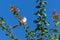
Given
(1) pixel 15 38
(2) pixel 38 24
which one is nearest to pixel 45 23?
(2) pixel 38 24

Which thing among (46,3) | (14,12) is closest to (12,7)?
(14,12)

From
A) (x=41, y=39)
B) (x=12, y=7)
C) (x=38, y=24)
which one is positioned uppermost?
(x=12, y=7)

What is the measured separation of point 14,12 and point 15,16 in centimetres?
9

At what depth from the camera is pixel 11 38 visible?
504 centimetres

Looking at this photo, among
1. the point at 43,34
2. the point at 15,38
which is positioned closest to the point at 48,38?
the point at 43,34

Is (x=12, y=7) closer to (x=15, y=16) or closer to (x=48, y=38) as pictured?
(x=15, y=16)

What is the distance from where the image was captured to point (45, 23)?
497 cm

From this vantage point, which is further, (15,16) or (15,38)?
(15,16)

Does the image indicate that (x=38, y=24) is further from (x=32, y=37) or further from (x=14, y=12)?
(x=14, y=12)

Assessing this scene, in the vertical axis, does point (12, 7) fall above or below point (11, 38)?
above

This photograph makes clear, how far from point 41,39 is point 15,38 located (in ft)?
1.58

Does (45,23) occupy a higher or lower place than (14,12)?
lower

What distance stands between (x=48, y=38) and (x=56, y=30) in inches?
8.0

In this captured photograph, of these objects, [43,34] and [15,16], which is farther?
[15,16]
